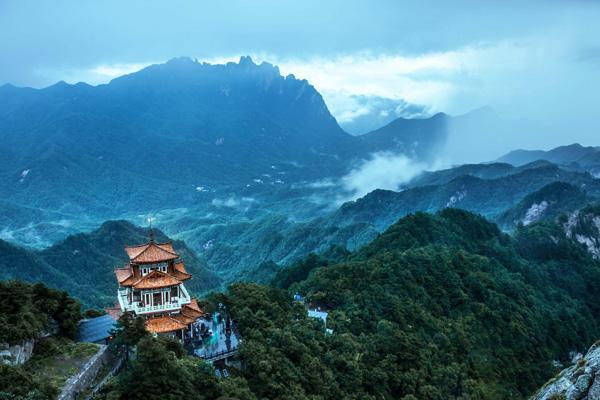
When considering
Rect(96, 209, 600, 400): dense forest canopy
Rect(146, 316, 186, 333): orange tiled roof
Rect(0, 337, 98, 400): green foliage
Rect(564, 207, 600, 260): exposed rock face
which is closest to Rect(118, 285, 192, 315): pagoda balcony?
Rect(146, 316, 186, 333): orange tiled roof

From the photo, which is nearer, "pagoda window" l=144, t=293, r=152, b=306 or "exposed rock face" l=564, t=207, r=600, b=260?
"pagoda window" l=144, t=293, r=152, b=306

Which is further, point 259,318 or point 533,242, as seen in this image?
point 533,242

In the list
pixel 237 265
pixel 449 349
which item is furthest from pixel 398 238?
pixel 237 265

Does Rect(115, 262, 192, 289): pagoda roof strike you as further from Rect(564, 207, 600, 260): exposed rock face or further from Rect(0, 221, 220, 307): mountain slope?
Rect(564, 207, 600, 260): exposed rock face

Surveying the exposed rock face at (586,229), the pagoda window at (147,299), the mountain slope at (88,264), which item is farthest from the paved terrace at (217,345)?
the exposed rock face at (586,229)

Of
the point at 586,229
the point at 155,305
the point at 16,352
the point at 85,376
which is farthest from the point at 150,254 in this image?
the point at 586,229

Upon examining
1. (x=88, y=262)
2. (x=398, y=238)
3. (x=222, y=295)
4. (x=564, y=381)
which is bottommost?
A: (x=564, y=381)

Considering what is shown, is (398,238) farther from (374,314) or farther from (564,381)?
(564,381)
